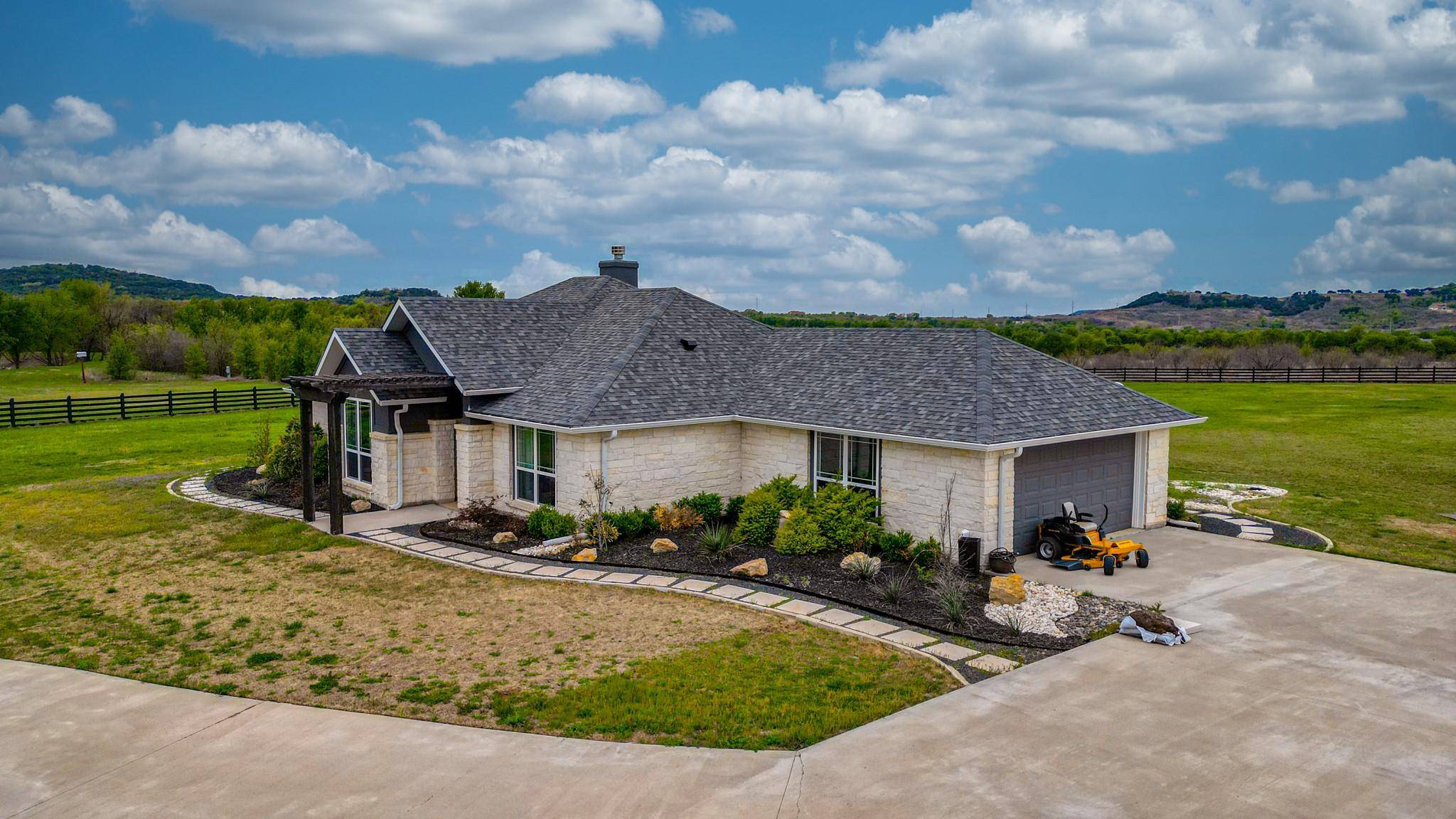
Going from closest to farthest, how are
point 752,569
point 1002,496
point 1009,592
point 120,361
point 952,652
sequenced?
point 952,652 → point 1009,592 → point 752,569 → point 1002,496 → point 120,361

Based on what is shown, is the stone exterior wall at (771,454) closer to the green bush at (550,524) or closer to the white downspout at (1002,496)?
the green bush at (550,524)

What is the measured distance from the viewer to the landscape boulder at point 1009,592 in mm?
13125

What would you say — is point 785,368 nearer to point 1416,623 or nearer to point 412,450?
point 412,450

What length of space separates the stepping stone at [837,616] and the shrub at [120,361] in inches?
2752

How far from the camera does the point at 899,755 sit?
8.58 meters

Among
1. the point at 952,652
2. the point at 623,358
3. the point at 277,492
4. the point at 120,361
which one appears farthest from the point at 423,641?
the point at 120,361

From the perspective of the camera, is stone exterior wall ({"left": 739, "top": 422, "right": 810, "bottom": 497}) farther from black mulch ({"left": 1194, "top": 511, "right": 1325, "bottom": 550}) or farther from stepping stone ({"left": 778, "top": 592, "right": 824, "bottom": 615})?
black mulch ({"left": 1194, "top": 511, "right": 1325, "bottom": 550})

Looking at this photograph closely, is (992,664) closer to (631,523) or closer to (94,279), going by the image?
(631,523)

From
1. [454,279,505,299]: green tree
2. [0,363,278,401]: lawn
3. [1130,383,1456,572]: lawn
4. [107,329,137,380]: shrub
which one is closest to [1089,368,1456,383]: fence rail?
[1130,383,1456,572]: lawn

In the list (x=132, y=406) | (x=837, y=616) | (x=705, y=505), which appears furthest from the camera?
(x=132, y=406)

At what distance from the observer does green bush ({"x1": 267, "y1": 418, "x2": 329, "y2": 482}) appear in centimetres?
2295

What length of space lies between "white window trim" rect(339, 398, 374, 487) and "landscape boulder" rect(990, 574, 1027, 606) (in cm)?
1449

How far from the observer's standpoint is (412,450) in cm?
2053

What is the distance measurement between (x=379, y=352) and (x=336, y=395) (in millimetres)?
2927
